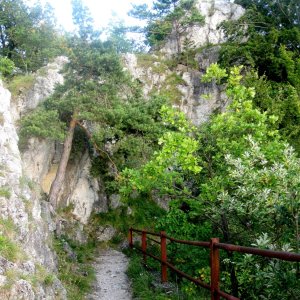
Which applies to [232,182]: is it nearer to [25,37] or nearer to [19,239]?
[19,239]

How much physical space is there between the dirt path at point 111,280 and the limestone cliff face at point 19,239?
1212 mm

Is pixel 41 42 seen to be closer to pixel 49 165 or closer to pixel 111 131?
pixel 49 165

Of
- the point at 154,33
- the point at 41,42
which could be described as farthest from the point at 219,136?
the point at 154,33

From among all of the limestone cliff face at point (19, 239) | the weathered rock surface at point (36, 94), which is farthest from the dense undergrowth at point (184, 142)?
the weathered rock surface at point (36, 94)

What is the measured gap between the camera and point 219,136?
737 centimetres

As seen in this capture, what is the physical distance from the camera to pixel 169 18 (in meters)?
24.4

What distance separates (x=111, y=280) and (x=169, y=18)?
21.1 m

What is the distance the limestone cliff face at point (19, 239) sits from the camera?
454 centimetres

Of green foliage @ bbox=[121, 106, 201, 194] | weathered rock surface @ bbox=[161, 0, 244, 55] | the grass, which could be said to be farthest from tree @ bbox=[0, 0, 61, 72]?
green foliage @ bbox=[121, 106, 201, 194]

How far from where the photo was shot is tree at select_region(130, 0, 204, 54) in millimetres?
24094

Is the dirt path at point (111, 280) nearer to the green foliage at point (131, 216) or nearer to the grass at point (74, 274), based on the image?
the grass at point (74, 274)

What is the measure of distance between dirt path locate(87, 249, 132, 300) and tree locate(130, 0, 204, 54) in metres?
18.3

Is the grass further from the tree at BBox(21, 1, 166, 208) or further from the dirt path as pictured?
the tree at BBox(21, 1, 166, 208)

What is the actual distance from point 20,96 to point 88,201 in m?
6.85
